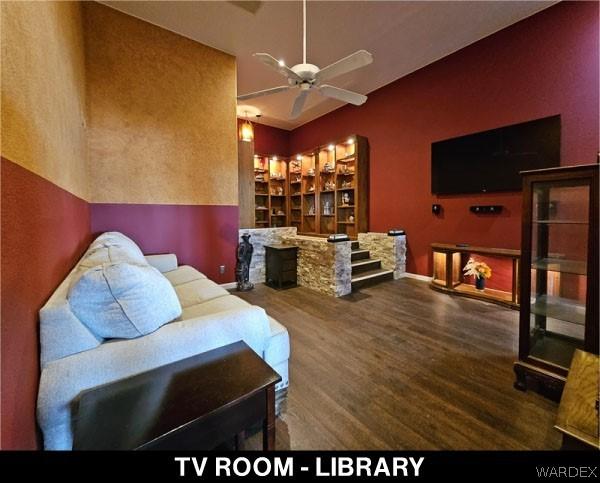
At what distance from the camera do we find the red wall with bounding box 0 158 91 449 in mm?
785

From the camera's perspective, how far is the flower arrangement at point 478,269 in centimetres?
353

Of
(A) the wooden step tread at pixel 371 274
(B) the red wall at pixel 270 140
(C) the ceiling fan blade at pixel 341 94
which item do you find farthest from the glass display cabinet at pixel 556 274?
(B) the red wall at pixel 270 140

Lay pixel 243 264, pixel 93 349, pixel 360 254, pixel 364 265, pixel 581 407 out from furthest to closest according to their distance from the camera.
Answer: pixel 360 254, pixel 364 265, pixel 243 264, pixel 581 407, pixel 93 349

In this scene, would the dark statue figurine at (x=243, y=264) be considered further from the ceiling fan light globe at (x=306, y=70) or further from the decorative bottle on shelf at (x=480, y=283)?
the decorative bottle on shelf at (x=480, y=283)

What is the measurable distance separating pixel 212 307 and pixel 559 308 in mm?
2380

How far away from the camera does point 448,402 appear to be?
158 centimetres

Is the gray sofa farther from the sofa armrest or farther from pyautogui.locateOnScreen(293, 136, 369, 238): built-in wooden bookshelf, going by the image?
pyautogui.locateOnScreen(293, 136, 369, 238): built-in wooden bookshelf

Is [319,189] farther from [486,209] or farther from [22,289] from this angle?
[22,289]

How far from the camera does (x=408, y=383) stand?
1775 mm

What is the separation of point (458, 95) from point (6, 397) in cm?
523

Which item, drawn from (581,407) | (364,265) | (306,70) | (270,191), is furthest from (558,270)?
(270,191)

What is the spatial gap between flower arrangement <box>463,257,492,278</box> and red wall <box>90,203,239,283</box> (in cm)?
357

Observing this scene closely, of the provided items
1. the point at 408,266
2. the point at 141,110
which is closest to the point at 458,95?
the point at 408,266

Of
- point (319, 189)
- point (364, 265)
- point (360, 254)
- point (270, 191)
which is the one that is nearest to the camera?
point (364, 265)
